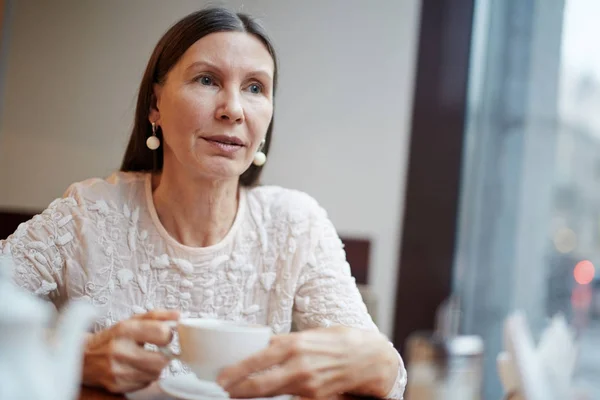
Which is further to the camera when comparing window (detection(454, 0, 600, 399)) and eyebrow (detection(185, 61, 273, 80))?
window (detection(454, 0, 600, 399))

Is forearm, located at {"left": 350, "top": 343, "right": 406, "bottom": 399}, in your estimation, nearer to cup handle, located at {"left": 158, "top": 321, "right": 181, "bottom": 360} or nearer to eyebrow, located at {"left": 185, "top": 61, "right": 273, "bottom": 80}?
cup handle, located at {"left": 158, "top": 321, "right": 181, "bottom": 360}

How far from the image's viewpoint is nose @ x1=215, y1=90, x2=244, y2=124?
1.11m

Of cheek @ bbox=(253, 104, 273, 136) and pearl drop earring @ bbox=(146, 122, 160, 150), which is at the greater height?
cheek @ bbox=(253, 104, 273, 136)

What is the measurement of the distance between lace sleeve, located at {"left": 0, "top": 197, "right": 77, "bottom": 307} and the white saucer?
0.37m

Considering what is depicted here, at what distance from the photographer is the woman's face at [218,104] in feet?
3.67

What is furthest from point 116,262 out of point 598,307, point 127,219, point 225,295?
point 598,307

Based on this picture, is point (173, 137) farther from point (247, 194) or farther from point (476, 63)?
point (476, 63)

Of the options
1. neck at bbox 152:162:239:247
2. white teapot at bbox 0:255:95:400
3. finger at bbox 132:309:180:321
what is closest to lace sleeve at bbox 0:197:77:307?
neck at bbox 152:162:239:247

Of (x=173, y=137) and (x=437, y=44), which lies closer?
(x=173, y=137)

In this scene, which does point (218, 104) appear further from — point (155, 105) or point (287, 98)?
point (287, 98)

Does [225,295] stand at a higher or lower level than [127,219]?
lower

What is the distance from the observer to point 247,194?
1.30 m

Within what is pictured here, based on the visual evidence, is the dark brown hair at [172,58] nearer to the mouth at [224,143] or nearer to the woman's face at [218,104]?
the woman's face at [218,104]

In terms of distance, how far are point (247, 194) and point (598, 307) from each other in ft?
4.04
